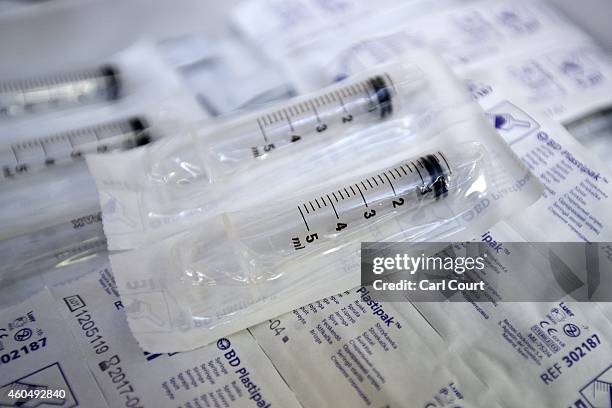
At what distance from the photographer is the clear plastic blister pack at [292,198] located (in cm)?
71

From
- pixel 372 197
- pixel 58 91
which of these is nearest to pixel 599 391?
pixel 372 197

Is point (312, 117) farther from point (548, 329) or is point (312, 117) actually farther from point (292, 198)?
point (548, 329)

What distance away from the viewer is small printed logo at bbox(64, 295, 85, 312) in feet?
2.35

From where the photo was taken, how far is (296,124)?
886 mm

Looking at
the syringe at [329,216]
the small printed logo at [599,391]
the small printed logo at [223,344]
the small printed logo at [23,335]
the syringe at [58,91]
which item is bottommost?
the small printed logo at [599,391]

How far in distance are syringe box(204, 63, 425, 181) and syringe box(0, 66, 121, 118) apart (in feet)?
0.87

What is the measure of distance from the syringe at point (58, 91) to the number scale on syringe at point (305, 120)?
276mm

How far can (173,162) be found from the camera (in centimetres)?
84

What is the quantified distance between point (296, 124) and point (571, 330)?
1.60ft

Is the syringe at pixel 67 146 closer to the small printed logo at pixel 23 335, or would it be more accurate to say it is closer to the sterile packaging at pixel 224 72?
the sterile packaging at pixel 224 72

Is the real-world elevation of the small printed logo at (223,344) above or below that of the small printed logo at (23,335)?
below

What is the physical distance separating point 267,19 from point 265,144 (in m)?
0.37

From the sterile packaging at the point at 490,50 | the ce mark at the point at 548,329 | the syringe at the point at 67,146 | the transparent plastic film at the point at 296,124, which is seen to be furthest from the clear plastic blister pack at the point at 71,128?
the ce mark at the point at 548,329

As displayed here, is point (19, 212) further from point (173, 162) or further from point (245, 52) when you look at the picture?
point (245, 52)
